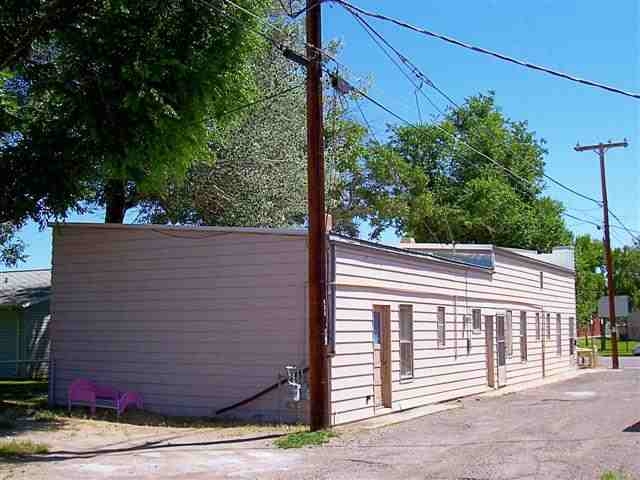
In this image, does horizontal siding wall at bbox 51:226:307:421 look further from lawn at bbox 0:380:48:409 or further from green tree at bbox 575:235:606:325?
green tree at bbox 575:235:606:325

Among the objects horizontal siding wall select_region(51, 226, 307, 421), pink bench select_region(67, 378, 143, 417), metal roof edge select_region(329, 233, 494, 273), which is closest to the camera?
metal roof edge select_region(329, 233, 494, 273)

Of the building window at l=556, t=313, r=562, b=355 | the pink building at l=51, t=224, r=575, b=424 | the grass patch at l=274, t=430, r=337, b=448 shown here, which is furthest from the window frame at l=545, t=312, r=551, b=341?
the grass patch at l=274, t=430, r=337, b=448

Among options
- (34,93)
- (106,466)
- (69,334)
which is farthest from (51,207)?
(106,466)

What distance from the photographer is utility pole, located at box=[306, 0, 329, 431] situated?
13234 mm

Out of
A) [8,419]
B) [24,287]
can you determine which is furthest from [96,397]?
[24,287]

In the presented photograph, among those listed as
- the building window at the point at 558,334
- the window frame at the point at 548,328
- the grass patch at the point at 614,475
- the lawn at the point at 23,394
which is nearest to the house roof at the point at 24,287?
the lawn at the point at 23,394

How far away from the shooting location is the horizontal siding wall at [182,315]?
14.9m

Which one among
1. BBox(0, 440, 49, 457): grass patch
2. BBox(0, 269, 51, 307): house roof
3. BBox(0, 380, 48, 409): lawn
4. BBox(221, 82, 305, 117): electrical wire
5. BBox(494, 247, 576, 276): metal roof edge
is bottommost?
BBox(0, 440, 49, 457): grass patch

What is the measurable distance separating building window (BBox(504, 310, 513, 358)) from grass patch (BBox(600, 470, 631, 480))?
13.7m

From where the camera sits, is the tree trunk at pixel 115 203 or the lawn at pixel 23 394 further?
the tree trunk at pixel 115 203

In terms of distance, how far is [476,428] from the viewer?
1398 centimetres

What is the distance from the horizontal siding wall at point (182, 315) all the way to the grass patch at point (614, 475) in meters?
6.29

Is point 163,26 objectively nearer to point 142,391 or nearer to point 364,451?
point 142,391

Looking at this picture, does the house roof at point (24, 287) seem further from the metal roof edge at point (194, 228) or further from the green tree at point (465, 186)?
the green tree at point (465, 186)
